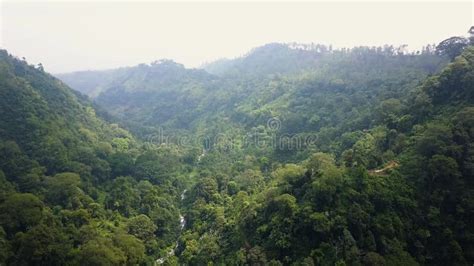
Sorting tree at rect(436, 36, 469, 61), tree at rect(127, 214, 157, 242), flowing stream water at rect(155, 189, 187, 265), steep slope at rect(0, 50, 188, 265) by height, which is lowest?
flowing stream water at rect(155, 189, 187, 265)

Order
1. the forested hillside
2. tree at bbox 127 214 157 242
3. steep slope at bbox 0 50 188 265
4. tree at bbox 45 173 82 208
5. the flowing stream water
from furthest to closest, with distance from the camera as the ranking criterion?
tree at bbox 45 173 82 208, tree at bbox 127 214 157 242, the flowing stream water, steep slope at bbox 0 50 188 265, the forested hillside

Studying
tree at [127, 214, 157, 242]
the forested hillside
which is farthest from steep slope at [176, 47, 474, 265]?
tree at [127, 214, 157, 242]

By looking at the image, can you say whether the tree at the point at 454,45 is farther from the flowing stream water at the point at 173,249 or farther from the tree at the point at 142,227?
the tree at the point at 142,227

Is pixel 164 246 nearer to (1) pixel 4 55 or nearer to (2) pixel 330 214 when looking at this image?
(2) pixel 330 214

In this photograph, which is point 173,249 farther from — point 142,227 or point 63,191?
point 63,191

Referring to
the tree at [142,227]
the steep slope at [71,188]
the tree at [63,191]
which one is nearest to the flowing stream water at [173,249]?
the steep slope at [71,188]

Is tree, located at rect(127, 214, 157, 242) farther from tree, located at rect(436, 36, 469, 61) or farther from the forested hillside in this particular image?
tree, located at rect(436, 36, 469, 61)

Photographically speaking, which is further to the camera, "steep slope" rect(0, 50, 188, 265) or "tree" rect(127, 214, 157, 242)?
"tree" rect(127, 214, 157, 242)

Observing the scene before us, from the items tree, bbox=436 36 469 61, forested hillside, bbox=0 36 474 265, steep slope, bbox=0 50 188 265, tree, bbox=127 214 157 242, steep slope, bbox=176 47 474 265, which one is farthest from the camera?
tree, bbox=436 36 469 61

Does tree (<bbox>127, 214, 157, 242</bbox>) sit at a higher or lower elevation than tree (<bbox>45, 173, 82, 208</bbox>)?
lower
